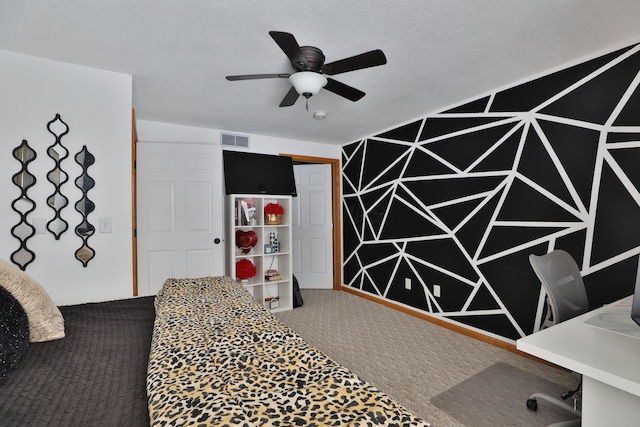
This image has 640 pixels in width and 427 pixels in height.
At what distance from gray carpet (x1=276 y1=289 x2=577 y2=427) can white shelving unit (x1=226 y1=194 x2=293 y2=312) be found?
1.19ft

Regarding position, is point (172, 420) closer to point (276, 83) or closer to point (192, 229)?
point (276, 83)

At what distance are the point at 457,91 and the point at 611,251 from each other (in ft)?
5.97

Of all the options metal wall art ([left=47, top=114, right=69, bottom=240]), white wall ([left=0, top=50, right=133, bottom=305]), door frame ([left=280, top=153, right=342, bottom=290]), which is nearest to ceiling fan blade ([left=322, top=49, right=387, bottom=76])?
white wall ([left=0, top=50, right=133, bottom=305])

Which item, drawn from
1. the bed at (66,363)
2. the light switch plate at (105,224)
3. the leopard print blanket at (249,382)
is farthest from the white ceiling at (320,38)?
the leopard print blanket at (249,382)

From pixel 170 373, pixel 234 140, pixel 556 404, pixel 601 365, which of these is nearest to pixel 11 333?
pixel 170 373

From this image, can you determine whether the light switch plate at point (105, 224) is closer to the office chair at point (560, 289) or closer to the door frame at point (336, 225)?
the office chair at point (560, 289)

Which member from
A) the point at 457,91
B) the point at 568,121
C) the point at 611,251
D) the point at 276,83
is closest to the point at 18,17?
the point at 276,83

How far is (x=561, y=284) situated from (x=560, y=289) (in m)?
0.05

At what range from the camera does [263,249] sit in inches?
153

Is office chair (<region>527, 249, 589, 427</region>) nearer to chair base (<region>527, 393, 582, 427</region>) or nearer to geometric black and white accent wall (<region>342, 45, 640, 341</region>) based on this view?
chair base (<region>527, 393, 582, 427</region>)

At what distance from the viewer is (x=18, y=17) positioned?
175 centimetres

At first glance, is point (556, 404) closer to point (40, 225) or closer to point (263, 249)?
point (263, 249)

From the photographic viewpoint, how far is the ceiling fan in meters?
1.78

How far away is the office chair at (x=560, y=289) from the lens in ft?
5.08
